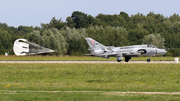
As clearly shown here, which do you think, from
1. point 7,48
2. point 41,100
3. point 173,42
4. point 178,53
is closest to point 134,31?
point 173,42

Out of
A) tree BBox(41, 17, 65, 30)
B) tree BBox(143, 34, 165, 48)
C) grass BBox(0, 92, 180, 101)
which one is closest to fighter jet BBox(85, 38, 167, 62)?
grass BBox(0, 92, 180, 101)

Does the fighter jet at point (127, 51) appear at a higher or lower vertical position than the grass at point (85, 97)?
higher

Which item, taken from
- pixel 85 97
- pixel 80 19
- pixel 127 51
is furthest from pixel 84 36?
pixel 85 97

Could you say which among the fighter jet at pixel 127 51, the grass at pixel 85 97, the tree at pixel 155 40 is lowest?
the grass at pixel 85 97

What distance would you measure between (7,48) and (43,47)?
68.6ft

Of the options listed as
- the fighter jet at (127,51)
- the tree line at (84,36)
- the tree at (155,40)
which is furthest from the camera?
the tree at (155,40)

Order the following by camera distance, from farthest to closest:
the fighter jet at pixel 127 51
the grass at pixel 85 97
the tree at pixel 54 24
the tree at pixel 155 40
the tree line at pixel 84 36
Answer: the tree at pixel 54 24 → the tree at pixel 155 40 → the tree line at pixel 84 36 → the fighter jet at pixel 127 51 → the grass at pixel 85 97

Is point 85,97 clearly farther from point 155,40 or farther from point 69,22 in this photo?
point 69,22

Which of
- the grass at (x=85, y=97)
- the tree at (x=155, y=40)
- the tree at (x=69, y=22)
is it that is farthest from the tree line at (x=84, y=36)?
the grass at (x=85, y=97)

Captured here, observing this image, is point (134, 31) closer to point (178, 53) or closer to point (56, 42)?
point (178, 53)

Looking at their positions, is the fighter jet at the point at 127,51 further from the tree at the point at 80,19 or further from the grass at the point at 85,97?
the tree at the point at 80,19

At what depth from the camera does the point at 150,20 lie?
146125mm

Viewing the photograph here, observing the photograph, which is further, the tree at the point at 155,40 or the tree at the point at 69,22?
the tree at the point at 69,22

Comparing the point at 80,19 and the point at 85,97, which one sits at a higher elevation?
the point at 80,19
